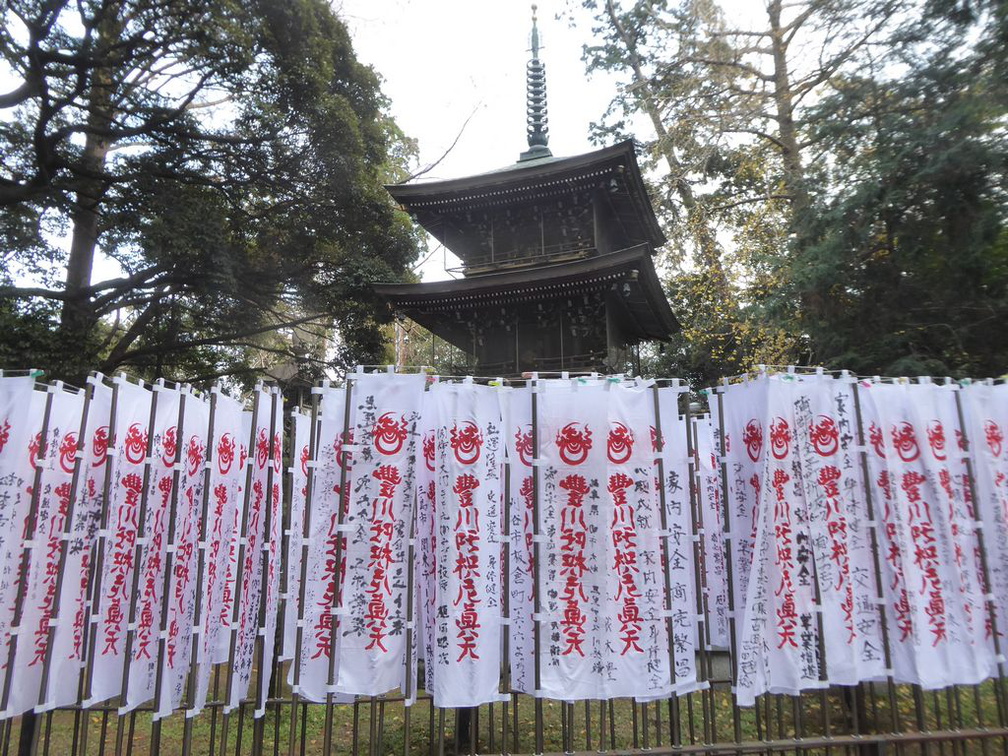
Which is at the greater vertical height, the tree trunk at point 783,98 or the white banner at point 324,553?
the tree trunk at point 783,98

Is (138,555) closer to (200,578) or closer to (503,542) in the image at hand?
(200,578)

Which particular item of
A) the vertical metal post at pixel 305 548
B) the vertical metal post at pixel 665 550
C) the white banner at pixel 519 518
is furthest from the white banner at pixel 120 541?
the vertical metal post at pixel 665 550

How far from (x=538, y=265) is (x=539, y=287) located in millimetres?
751

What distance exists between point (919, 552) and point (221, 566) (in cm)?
515

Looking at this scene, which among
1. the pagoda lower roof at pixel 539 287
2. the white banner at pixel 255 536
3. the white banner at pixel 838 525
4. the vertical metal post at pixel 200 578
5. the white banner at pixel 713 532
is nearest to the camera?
the vertical metal post at pixel 200 578

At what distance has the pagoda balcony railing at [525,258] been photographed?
10477 millimetres

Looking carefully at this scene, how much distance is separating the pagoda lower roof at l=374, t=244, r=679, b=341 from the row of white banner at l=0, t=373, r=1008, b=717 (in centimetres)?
511

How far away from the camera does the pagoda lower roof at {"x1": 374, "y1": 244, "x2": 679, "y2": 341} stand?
9.44 metres

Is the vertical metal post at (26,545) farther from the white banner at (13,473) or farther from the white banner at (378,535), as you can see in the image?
the white banner at (378,535)

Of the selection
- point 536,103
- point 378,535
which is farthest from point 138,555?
point 536,103

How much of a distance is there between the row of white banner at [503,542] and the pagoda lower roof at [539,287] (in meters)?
5.11

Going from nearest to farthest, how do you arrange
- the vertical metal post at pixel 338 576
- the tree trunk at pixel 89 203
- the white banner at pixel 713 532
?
the vertical metal post at pixel 338 576 → the white banner at pixel 713 532 → the tree trunk at pixel 89 203

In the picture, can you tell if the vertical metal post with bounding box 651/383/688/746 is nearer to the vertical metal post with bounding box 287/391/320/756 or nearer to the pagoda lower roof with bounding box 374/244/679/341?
the vertical metal post with bounding box 287/391/320/756

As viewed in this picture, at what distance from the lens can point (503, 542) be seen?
161 inches
